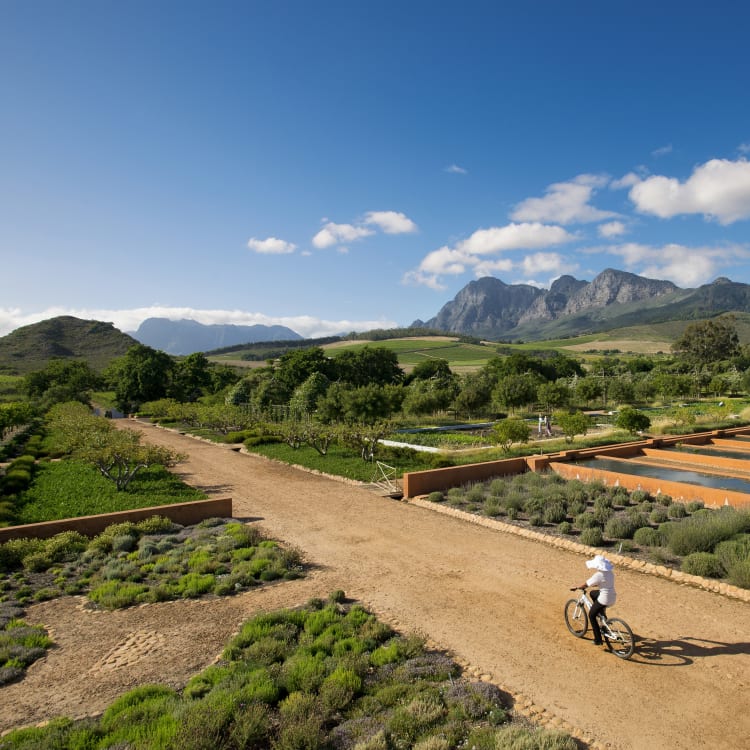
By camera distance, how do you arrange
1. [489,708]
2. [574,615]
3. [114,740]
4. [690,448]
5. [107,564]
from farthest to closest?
[690,448], [107,564], [574,615], [489,708], [114,740]

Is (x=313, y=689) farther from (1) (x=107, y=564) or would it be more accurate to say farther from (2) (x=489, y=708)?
(1) (x=107, y=564)

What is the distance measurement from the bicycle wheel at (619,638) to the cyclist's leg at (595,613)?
8 centimetres

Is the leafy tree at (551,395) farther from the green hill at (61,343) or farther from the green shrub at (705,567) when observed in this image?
the green hill at (61,343)

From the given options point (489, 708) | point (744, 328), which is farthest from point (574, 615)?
point (744, 328)

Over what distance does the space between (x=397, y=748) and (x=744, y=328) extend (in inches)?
7541

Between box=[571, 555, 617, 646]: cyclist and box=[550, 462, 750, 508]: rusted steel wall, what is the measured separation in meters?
9.03

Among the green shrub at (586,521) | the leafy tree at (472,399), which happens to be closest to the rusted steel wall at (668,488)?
the green shrub at (586,521)

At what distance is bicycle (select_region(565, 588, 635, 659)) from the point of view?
22.9 feet

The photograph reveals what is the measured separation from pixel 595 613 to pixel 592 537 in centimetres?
500

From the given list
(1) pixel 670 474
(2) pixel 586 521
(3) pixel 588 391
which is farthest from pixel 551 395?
(2) pixel 586 521

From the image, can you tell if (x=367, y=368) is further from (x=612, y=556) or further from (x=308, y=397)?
(x=612, y=556)

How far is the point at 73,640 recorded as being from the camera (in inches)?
304

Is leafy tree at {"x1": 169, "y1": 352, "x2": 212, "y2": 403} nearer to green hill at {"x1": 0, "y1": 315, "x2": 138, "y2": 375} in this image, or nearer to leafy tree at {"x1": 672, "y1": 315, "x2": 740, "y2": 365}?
green hill at {"x1": 0, "y1": 315, "x2": 138, "y2": 375}

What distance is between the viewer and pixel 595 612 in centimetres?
715
